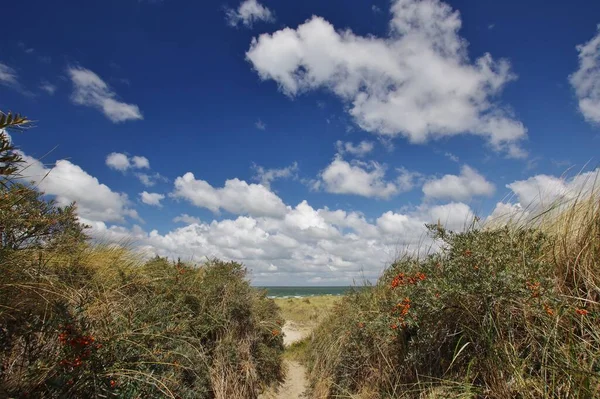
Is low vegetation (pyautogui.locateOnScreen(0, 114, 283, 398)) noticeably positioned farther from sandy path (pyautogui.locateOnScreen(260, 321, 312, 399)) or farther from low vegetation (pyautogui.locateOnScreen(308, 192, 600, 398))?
low vegetation (pyautogui.locateOnScreen(308, 192, 600, 398))

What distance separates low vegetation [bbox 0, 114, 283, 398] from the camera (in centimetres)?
313

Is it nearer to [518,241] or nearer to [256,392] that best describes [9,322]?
[518,241]

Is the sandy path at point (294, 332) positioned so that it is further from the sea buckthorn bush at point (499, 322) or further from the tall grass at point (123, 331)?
the sea buckthorn bush at point (499, 322)

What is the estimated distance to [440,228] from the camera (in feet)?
18.9

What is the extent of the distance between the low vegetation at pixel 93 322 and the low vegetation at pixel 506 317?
2.98m

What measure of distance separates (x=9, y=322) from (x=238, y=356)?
5328 mm

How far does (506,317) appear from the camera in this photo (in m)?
3.58

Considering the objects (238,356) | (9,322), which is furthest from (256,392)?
(9,322)

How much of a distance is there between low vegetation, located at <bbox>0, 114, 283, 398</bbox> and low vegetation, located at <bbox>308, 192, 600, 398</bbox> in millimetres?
2975

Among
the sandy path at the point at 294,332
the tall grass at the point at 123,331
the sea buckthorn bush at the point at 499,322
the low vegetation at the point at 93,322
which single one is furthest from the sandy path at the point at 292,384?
the sea buckthorn bush at the point at 499,322

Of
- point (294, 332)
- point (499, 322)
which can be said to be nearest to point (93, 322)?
point (499, 322)

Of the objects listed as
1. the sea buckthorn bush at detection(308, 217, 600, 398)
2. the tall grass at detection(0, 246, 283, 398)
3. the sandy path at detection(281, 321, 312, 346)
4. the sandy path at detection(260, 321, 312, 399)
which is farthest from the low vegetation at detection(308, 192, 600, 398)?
the sandy path at detection(281, 321, 312, 346)

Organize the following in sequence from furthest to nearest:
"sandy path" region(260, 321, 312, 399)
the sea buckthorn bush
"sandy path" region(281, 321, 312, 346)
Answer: "sandy path" region(281, 321, 312, 346) < "sandy path" region(260, 321, 312, 399) < the sea buckthorn bush

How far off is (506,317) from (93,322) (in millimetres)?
4399
